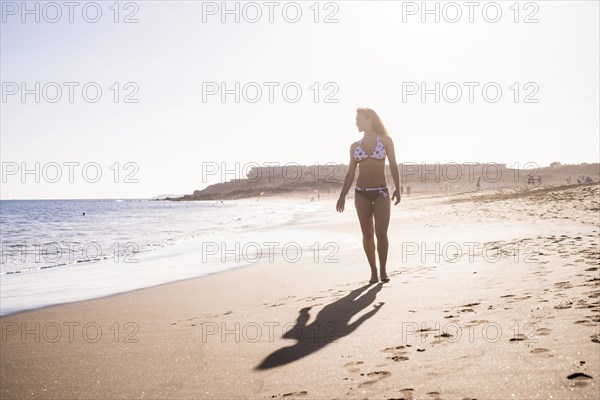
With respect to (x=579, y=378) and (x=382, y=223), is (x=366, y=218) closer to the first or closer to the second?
(x=382, y=223)

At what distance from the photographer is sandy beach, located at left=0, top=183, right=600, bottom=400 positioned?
2340 mm

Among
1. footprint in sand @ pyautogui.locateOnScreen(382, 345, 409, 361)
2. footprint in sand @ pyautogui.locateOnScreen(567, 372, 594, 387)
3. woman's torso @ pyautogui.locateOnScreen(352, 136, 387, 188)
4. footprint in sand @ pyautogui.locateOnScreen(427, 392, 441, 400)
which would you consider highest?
woman's torso @ pyautogui.locateOnScreen(352, 136, 387, 188)

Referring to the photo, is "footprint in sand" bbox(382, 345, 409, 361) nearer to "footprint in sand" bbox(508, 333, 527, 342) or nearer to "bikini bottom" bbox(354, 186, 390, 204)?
"footprint in sand" bbox(508, 333, 527, 342)

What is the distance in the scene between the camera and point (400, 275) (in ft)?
18.6

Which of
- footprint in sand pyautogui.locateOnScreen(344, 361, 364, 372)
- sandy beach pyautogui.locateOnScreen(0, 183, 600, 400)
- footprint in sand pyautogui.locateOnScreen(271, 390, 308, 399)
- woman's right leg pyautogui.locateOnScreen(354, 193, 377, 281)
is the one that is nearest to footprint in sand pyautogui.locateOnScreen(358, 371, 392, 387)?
sandy beach pyautogui.locateOnScreen(0, 183, 600, 400)

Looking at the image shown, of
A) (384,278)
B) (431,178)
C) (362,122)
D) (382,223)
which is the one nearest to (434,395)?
(384,278)

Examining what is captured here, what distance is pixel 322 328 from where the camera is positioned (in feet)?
11.5

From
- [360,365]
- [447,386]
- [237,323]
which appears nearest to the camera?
[447,386]

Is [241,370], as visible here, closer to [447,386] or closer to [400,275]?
[447,386]

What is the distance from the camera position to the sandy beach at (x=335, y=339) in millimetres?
2340

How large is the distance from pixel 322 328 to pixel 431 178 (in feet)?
305

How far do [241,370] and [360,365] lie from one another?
0.73 meters

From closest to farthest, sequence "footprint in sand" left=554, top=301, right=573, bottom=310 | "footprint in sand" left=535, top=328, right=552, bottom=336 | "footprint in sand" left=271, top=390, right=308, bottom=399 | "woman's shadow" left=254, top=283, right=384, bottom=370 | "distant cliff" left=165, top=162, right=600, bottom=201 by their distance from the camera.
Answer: "footprint in sand" left=271, top=390, right=308, bottom=399
"footprint in sand" left=535, top=328, right=552, bottom=336
"woman's shadow" left=254, top=283, right=384, bottom=370
"footprint in sand" left=554, top=301, right=573, bottom=310
"distant cliff" left=165, top=162, right=600, bottom=201

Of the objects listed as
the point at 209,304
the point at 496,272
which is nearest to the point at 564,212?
the point at 496,272
